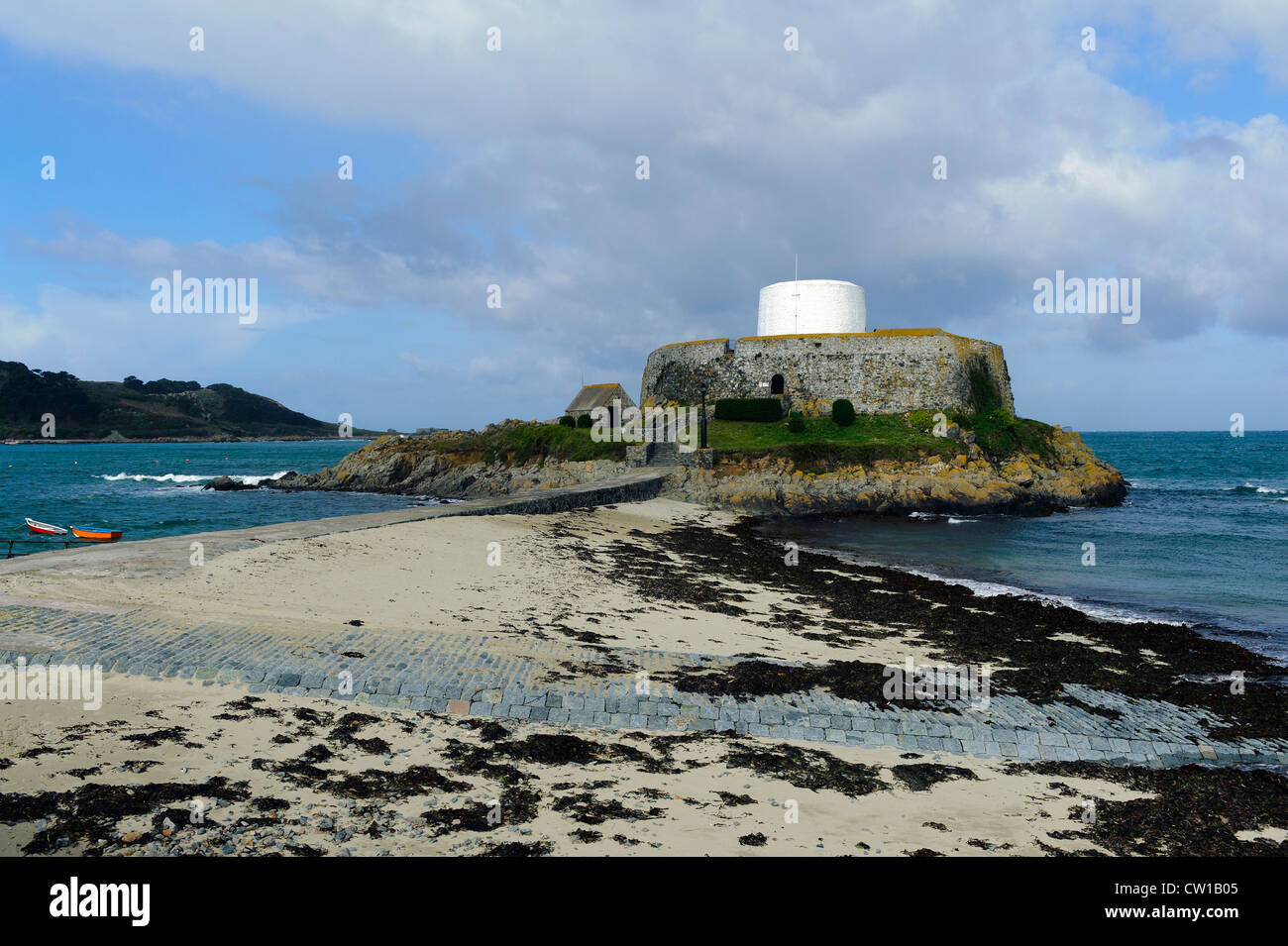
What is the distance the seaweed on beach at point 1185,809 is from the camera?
4840 millimetres

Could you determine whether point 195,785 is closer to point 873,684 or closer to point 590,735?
point 590,735

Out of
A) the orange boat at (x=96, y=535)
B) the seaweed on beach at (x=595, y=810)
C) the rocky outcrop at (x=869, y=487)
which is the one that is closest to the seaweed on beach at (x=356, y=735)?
the seaweed on beach at (x=595, y=810)

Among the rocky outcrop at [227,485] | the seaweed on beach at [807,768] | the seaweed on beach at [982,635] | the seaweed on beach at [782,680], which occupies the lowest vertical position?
the seaweed on beach at [982,635]

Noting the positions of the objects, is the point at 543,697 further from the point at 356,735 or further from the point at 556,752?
the point at 356,735

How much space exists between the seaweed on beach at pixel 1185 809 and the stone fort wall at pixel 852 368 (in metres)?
32.3

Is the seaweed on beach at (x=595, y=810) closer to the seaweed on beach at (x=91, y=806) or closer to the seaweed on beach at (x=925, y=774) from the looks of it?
the seaweed on beach at (x=91, y=806)

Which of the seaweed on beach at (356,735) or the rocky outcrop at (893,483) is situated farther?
the rocky outcrop at (893,483)

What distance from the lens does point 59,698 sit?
5625 millimetres

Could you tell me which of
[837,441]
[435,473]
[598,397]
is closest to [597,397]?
[598,397]

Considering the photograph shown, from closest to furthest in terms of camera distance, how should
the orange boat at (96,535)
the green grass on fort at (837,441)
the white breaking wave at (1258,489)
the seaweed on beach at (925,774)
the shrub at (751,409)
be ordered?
the seaweed on beach at (925,774), the orange boat at (96,535), the green grass on fort at (837,441), the shrub at (751,409), the white breaking wave at (1258,489)

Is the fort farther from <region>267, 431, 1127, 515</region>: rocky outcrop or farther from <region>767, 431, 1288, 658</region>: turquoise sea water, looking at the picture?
<region>767, 431, 1288, 658</region>: turquoise sea water
